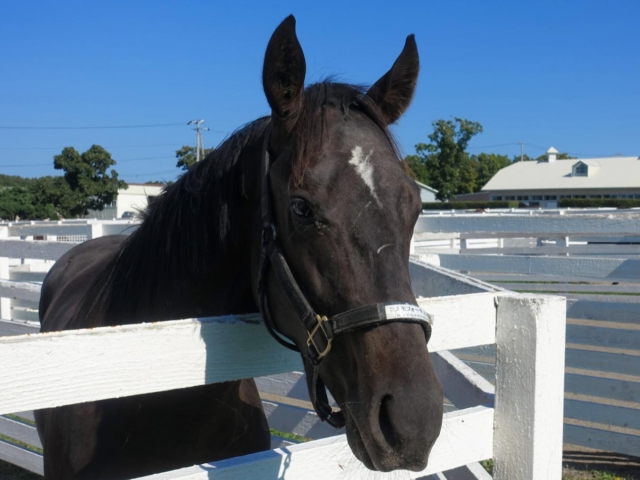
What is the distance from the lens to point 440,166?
2345 inches

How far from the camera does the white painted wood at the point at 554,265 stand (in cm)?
602

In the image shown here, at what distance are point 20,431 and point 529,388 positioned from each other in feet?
13.8

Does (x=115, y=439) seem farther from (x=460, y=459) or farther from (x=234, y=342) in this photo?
(x=460, y=459)

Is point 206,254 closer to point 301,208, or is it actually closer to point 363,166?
point 301,208

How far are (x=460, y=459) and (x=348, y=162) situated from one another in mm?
1083

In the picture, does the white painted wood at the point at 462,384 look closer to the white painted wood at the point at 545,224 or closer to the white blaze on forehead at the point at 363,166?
the white blaze on forehead at the point at 363,166

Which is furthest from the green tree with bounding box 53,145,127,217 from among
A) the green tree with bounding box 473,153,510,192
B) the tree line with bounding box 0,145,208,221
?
the green tree with bounding box 473,153,510,192

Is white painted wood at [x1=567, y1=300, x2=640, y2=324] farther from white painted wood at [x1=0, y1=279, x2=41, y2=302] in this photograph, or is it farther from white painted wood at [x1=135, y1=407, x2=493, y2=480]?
white painted wood at [x1=0, y1=279, x2=41, y2=302]

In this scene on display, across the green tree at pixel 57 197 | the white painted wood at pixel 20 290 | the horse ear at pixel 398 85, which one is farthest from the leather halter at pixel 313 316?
the green tree at pixel 57 197

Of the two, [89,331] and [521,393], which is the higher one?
[89,331]

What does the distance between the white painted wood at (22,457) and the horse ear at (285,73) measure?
3.73 m

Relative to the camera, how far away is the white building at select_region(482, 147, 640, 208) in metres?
59.6

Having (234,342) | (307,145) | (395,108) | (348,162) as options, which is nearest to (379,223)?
(348,162)

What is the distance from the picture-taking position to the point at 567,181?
6294 cm
